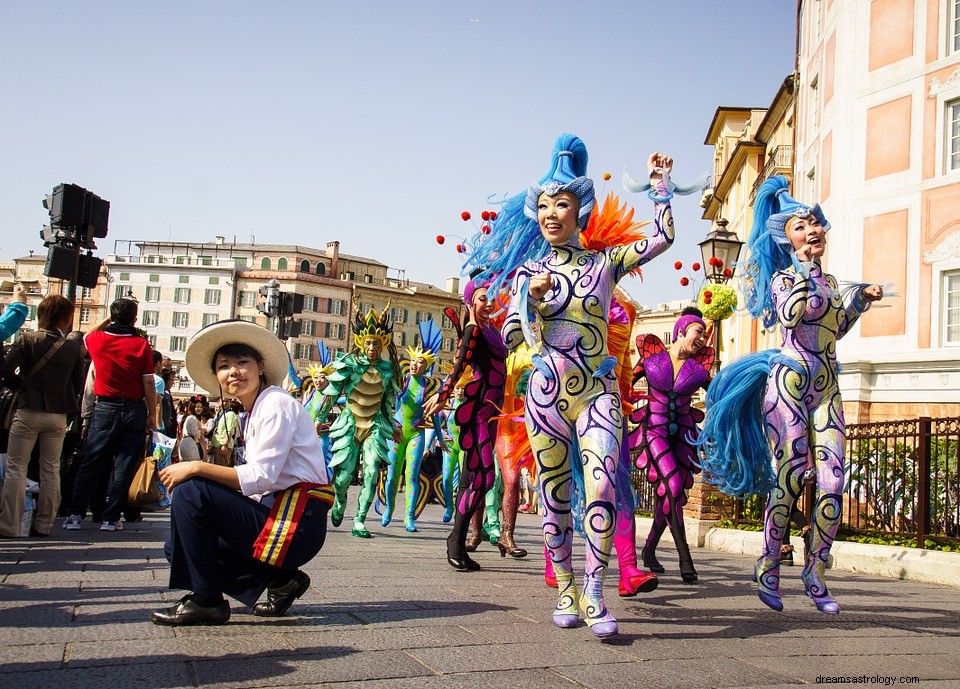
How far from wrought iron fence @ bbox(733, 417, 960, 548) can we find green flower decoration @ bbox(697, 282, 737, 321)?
2551 mm

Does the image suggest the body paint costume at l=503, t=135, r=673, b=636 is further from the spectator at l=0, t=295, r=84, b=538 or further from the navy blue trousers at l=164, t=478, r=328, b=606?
the spectator at l=0, t=295, r=84, b=538

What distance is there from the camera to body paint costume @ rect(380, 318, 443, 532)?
1066cm

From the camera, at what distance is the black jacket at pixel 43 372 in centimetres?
800

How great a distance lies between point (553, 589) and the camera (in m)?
6.23

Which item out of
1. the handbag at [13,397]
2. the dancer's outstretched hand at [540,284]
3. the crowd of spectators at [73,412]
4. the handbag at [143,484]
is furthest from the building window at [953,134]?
the dancer's outstretched hand at [540,284]

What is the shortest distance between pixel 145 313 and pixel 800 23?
264 ft

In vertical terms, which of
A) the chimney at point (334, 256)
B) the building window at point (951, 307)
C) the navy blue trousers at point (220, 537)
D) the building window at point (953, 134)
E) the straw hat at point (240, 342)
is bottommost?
the navy blue trousers at point (220, 537)

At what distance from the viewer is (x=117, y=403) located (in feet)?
28.7

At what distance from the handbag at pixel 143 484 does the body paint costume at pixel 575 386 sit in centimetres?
598

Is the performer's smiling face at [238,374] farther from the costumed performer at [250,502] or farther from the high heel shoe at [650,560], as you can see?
the high heel shoe at [650,560]

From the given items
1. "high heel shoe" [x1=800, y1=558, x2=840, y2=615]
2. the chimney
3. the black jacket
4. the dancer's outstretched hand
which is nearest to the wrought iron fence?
"high heel shoe" [x1=800, y1=558, x2=840, y2=615]

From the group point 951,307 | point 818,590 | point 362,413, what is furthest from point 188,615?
point 951,307

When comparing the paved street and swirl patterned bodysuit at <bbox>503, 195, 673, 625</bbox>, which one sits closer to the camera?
the paved street

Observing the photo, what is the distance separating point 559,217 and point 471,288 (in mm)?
2469
